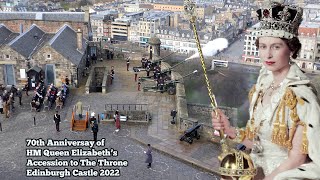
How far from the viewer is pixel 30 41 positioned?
118 feet

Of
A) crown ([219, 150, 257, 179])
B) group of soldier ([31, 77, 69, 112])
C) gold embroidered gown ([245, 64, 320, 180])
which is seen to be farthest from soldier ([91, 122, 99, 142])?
crown ([219, 150, 257, 179])

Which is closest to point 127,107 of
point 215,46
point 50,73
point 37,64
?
point 50,73

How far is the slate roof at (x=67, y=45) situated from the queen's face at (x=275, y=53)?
27.6 meters

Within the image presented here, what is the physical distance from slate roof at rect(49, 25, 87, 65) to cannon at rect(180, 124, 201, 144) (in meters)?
12.8

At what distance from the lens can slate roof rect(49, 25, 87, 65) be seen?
32.7m

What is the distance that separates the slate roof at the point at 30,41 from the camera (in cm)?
3294

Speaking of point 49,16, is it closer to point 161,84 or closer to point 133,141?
point 161,84

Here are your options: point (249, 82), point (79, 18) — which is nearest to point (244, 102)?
point (249, 82)

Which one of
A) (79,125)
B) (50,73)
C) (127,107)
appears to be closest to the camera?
(79,125)

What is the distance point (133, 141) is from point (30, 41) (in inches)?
663

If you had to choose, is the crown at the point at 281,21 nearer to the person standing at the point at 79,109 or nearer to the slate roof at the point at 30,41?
the person standing at the point at 79,109

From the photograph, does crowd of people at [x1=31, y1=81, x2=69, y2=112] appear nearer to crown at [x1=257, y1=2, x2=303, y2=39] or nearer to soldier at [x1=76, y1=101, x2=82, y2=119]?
soldier at [x1=76, y1=101, x2=82, y2=119]

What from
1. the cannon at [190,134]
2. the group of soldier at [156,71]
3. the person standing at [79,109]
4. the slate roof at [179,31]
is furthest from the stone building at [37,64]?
the slate roof at [179,31]

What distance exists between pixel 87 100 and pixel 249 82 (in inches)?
3165
